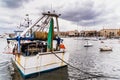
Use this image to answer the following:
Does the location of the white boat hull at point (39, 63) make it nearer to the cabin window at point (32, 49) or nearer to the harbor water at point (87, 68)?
the harbor water at point (87, 68)

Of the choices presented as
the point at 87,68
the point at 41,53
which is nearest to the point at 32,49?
the point at 41,53

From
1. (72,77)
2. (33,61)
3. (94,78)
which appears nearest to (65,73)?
(72,77)

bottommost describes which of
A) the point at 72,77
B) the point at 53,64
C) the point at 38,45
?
the point at 72,77

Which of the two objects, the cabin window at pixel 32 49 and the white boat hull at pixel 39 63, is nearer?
the white boat hull at pixel 39 63

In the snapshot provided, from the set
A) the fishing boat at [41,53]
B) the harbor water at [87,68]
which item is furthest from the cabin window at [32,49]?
the harbor water at [87,68]

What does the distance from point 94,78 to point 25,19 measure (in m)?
18.5

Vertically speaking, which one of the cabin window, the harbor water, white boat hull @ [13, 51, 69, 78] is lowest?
the harbor water

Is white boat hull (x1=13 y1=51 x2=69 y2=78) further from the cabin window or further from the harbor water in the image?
the cabin window

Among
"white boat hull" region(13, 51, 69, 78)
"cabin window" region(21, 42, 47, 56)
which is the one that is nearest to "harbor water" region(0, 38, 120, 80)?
"white boat hull" region(13, 51, 69, 78)

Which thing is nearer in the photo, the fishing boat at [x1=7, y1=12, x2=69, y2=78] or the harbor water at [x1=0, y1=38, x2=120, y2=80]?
the fishing boat at [x1=7, y1=12, x2=69, y2=78]

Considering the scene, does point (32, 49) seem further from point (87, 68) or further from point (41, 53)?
point (87, 68)

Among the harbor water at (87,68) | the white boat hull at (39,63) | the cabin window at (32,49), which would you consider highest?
the cabin window at (32,49)

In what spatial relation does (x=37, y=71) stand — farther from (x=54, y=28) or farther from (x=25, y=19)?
(x=25, y=19)

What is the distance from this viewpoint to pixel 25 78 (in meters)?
19.1
